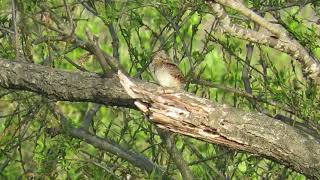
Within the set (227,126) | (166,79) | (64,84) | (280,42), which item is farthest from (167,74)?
(280,42)

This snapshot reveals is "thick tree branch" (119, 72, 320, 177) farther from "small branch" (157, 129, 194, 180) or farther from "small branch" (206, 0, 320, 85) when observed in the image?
"small branch" (157, 129, 194, 180)

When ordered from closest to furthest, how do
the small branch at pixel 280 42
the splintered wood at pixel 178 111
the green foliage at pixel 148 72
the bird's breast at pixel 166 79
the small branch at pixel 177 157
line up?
the small branch at pixel 280 42
the splintered wood at pixel 178 111
the bird's breast at pixel 166 79
the green foliage at pixel 148 72
the small branch at pixel 177 157

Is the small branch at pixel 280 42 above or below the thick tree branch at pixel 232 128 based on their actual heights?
above

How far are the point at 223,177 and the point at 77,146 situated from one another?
118cm

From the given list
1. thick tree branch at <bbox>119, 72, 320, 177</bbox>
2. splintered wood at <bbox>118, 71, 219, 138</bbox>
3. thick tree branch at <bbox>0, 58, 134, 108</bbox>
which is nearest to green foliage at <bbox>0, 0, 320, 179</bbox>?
thick tree branch at <bbox>0, 58, 134, 108</bbox>

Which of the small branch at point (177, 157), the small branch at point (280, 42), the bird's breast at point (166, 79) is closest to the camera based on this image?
the small branch at point (280, 42)

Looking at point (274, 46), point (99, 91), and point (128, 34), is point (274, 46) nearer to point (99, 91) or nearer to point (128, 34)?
point (99, 91)

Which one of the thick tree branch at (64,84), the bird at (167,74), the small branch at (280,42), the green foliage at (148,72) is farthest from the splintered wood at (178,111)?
the green foliage at (148,72)

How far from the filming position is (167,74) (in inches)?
182

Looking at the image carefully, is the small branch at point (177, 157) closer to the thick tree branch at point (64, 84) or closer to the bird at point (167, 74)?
the bird at point (167, 74)

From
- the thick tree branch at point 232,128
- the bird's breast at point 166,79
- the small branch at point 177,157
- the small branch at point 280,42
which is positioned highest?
the small branch at point 280,42

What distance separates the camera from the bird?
4532 mm

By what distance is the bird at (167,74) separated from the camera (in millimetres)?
4532

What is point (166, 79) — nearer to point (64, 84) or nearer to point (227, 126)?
point (64, 84)
